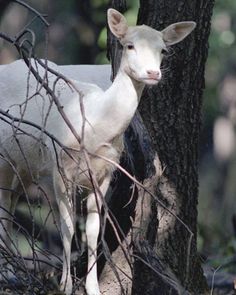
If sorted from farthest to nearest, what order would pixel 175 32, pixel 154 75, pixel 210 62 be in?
1. pixel 210 62
2. pixel 175 32
3. pixel 154 75

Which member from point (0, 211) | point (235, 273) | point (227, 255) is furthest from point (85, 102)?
point (227, 255)

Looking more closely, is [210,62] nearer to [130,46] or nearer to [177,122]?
[177,122]

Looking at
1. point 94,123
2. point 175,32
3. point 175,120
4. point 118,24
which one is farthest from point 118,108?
point 175,120

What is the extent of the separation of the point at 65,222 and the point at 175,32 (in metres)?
1.62

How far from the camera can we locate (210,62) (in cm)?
2394

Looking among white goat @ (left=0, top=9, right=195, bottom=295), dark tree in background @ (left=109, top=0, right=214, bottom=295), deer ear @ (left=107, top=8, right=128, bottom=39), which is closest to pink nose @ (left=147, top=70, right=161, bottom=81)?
white goat @ (left=0, top=9, right=195, bottom=295)

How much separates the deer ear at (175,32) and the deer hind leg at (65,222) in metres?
1.25

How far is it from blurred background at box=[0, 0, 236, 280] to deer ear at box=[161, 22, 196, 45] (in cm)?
549

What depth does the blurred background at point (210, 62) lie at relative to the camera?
1748cm

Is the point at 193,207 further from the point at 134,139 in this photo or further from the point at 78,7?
the point at 78,7

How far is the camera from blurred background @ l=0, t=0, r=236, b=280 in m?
17.5

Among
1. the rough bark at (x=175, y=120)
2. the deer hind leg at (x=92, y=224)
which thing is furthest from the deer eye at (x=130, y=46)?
the rough bark at (x=175, y=120)

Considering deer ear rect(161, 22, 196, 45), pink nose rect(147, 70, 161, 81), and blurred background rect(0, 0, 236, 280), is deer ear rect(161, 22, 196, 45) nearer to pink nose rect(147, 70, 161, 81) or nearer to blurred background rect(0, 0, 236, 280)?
pink nose rect(147, 70, 161, 81)

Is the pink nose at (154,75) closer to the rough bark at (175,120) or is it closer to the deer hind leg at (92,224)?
the deer hind leg at (92,224)
